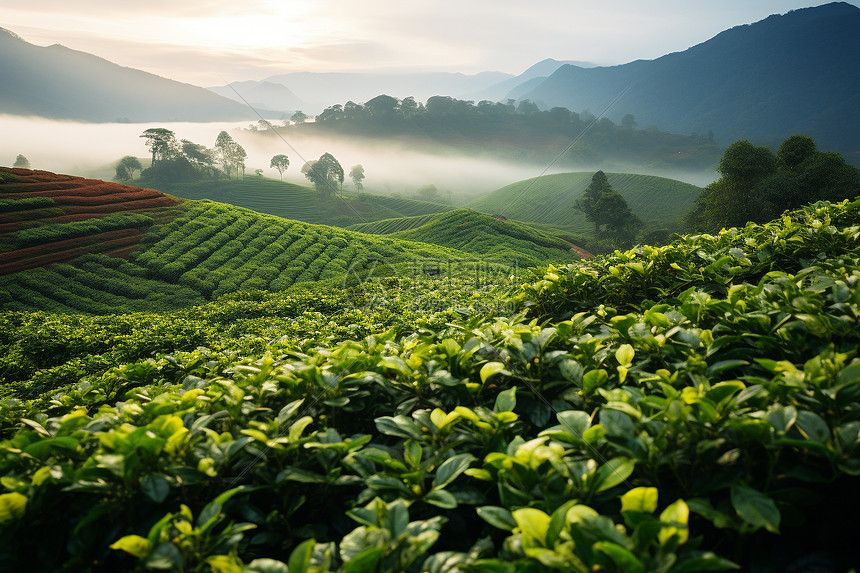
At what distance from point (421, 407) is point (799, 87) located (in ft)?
842

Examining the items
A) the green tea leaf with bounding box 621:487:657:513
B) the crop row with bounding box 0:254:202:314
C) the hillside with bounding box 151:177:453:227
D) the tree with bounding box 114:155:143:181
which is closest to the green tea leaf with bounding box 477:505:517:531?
the green tea leaf with bounding box 621:487:657:513

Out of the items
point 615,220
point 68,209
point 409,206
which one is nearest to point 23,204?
point 68,209

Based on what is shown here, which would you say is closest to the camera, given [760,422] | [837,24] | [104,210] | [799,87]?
[760,422]

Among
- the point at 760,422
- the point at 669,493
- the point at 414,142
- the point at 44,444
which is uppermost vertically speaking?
the point at 414,142

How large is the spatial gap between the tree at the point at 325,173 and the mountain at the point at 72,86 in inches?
4531

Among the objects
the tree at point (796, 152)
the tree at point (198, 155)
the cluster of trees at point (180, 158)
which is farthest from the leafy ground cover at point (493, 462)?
the tree at point (198, 155)

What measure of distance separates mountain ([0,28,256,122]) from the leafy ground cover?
178 metres

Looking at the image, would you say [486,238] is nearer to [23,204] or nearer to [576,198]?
[23,204]

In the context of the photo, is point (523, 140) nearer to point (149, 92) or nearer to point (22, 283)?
point (22, 283)

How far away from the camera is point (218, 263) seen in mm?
20672

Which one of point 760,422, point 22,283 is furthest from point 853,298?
point 22,283

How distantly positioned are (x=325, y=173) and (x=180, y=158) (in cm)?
2512

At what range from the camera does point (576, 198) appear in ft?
221

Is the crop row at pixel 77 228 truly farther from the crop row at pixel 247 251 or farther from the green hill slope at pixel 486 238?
the green hill slope at pixel 486 238
